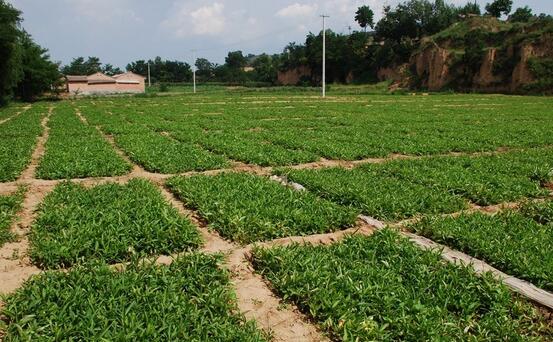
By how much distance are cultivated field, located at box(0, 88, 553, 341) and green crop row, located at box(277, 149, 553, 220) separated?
40mm

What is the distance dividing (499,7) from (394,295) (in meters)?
89.0

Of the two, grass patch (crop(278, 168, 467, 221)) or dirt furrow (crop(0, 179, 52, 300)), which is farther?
grass patch (crop(278, 168, 467, 221))

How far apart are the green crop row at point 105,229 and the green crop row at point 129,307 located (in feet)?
1.46

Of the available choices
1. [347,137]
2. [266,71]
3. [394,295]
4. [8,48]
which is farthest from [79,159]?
[266,71]

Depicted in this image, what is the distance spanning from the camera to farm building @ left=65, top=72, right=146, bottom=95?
78.7m

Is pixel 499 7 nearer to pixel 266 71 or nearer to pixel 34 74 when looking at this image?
pixel 266 71

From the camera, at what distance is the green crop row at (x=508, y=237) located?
179 inches

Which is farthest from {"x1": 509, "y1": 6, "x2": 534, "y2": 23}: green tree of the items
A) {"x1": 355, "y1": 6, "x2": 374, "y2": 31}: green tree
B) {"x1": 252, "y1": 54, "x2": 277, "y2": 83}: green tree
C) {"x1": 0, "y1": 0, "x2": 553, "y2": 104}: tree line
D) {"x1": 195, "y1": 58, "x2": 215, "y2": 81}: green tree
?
{"x1": 195, "y1": 58, "x2": 215, "y2": 81}: green tree

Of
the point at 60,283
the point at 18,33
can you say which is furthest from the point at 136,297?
the point at 18,33

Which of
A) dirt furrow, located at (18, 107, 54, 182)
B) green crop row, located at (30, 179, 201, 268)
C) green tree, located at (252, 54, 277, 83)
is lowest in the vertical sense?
green crop row, located at (30, 179, 201, 268)

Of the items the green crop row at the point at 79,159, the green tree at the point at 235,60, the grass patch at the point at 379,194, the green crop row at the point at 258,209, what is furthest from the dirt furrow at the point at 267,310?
the green tree at the point at 235,60

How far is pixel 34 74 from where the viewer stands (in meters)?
48.8

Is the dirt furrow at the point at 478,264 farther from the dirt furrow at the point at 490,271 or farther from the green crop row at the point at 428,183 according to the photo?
the green crop row at the point at 428,183

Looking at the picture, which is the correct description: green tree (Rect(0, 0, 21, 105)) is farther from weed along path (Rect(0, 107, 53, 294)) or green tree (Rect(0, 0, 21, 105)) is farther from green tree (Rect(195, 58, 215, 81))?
green tree (Rect(195, 58, 215, 81))
